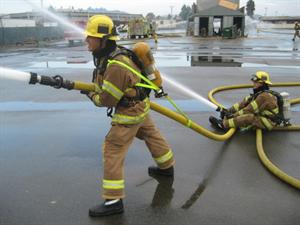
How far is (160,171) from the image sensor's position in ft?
13.4

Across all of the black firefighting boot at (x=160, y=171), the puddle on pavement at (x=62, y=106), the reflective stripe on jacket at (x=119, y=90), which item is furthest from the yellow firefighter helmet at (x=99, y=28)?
the puddle on pavement at (x=62, y=106)

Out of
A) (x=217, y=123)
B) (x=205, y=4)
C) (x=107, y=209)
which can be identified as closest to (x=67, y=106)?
(x=217, y=123)

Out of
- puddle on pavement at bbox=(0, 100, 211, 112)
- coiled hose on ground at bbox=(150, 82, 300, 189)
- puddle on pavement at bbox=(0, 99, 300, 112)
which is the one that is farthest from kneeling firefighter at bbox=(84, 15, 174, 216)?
puddle on pavement at bbox=(0, 100, 211, 112)

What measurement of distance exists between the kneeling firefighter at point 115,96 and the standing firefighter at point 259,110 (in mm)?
2335

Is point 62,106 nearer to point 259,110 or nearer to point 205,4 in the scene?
point 259,110

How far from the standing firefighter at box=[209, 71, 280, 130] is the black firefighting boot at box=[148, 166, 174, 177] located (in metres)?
1.72

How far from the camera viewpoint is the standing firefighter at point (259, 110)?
527 centimetres

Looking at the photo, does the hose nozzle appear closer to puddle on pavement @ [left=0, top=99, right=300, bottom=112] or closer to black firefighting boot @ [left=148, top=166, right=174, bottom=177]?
black firefighting boot @ [left=148, top=166, right=174, bottom=177]

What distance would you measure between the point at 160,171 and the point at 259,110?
6.63ft

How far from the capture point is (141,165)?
4.39 metres

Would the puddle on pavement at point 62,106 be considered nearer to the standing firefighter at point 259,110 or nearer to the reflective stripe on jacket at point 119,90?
the standing firefighter at point 259,110

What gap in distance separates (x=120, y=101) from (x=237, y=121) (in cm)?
259

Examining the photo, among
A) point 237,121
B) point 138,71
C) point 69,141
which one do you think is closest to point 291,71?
point 237,121

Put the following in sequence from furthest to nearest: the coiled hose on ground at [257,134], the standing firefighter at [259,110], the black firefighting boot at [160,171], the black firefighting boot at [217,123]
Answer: the black firefighting boot at [217,123] < the standing firefighter at [259,110] < the black firefighting boot at [160,171] < the coiled hose on ground at [257,134]
